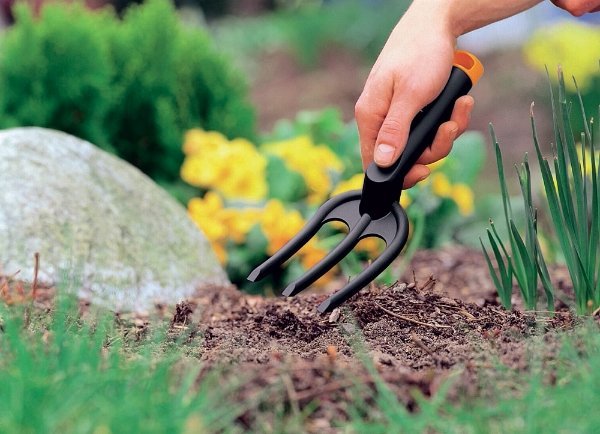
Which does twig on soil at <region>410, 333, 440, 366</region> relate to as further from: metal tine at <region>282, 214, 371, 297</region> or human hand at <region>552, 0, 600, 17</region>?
human hand at <region>552, 0, 600, 17</region>

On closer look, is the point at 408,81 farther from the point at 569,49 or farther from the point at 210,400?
the point at 569,49

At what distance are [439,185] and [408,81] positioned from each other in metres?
1.88

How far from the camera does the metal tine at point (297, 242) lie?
2.01 metres

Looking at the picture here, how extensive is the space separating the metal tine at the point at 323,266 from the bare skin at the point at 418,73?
0.58ft

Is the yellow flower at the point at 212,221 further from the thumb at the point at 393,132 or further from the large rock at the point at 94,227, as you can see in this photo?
the thumb at the point at 393,132

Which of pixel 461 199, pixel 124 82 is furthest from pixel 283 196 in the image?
pixel 124 82

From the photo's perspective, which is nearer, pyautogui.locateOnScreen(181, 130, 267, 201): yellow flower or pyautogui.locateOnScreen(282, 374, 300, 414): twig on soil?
pyautogui.locateOnScreen(282, 374, 300, 414): twig on soil

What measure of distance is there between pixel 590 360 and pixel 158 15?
3.28 m

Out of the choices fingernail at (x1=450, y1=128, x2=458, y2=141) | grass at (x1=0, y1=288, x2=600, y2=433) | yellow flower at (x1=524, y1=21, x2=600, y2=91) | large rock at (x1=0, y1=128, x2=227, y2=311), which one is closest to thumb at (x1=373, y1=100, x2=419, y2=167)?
fingernail at (x1=450, y1=128, x2=458, y2=141)

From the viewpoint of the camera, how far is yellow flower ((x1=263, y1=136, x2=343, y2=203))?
3.82 meters

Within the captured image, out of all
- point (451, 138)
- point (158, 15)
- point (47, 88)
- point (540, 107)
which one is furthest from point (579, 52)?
point (451, 138)

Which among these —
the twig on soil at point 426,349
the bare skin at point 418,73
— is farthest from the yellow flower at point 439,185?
the twig on soil at point 426,349

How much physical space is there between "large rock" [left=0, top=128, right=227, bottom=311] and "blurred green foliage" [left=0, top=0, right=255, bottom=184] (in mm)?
952

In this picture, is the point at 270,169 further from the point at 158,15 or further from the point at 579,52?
the point at 579,52
